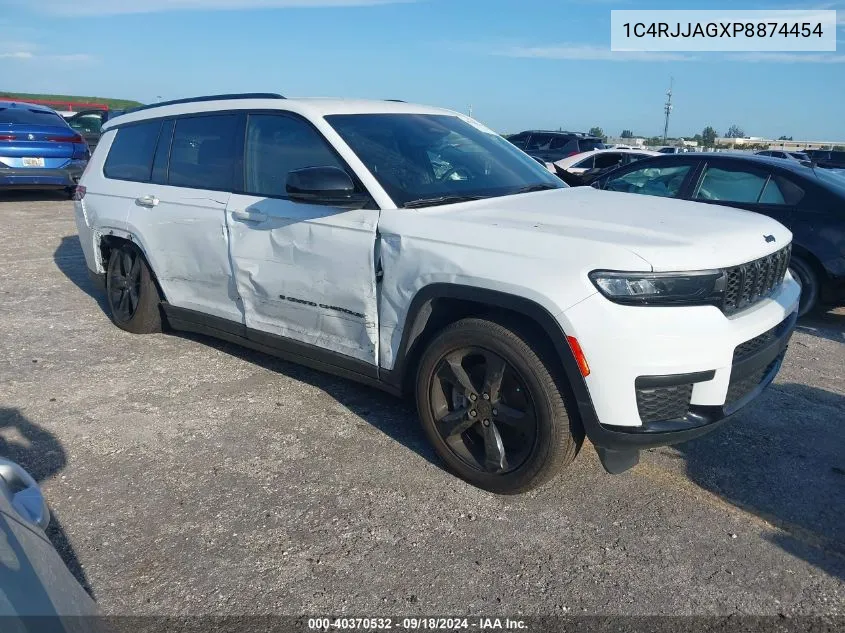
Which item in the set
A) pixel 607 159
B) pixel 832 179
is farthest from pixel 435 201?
pixel 607 159

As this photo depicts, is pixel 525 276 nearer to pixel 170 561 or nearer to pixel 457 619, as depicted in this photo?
pixel 457 619

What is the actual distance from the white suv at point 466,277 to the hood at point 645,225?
0.05 ft

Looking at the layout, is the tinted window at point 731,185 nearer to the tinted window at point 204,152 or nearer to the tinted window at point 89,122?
the tinted window at point 204,152

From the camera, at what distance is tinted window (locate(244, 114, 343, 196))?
391 centimetres

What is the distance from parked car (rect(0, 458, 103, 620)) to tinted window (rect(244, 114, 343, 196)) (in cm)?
252

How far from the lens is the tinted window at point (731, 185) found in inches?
256

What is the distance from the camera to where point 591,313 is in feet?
9.07

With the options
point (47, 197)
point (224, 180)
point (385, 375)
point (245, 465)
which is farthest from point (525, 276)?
point (47, 197)

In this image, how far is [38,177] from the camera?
37.4 feet

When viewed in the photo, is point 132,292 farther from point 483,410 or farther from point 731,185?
point 731,185

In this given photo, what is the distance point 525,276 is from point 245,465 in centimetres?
174

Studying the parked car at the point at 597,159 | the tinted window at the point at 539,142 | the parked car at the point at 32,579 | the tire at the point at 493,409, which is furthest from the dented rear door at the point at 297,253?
the tinted window at the point at 539,142

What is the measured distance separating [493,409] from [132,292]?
11.4ft

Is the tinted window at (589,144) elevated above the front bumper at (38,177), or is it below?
below
